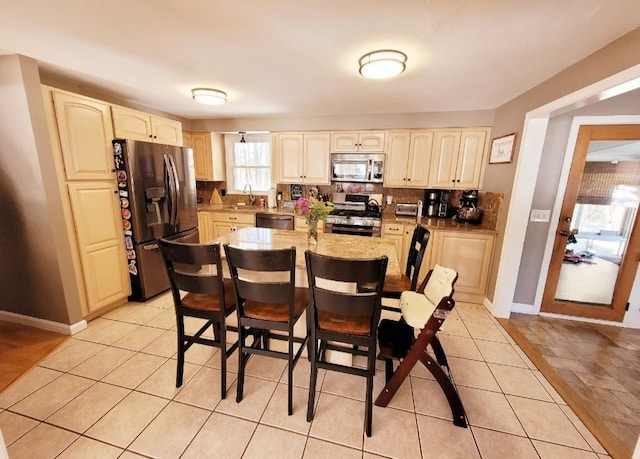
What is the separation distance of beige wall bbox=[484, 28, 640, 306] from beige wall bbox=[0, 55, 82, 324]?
13.2 ft

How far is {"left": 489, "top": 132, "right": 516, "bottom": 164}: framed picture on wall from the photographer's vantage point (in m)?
2.73

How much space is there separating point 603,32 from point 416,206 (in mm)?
2359

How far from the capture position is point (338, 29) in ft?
5.10

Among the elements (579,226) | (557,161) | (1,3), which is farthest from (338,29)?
(579,226)

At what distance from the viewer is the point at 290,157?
3.95 m

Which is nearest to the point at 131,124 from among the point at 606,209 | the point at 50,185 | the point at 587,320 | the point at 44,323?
the point at 50,185

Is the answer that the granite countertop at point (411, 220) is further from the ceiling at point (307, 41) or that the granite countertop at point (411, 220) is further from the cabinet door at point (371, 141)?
the ceiling at point (307, 41)

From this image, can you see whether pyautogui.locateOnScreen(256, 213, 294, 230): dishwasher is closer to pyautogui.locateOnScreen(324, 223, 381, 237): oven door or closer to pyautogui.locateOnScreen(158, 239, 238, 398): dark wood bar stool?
pyautogui.locateOnScreen(324, 223, 381, 237): oven door

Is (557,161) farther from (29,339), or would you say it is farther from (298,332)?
(29,339)

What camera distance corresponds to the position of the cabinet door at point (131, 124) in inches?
101

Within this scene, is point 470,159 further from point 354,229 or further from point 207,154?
point 207,154

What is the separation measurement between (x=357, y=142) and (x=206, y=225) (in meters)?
2.70

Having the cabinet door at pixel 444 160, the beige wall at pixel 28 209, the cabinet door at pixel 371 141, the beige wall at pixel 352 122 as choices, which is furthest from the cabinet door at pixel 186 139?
the cabinet door at pixel 444 160

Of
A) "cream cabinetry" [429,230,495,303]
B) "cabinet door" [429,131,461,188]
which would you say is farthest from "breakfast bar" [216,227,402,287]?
"cabinet door" [429,131,461,188]
